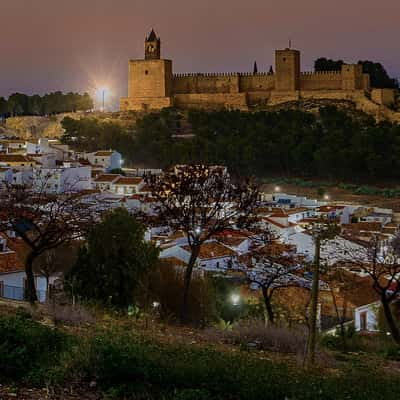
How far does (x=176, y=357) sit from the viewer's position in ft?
17.5

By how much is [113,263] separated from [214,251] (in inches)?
305

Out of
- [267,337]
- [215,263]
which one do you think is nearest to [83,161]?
[215,263]

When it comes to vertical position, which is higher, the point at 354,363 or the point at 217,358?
the point at 217,358

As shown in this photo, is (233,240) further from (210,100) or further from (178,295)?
(210,100)

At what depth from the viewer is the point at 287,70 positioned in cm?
5222

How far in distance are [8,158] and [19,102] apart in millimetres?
33491

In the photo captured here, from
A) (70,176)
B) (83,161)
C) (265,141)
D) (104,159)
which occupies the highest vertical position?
(265,141)

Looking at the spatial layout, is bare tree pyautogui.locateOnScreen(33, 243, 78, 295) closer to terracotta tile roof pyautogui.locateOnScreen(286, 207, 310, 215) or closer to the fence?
the fence

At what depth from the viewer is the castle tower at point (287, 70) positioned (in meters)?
51.7

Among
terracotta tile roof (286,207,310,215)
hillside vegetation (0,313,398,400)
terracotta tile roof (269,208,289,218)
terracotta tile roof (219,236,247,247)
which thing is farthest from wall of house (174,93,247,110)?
hillside vegetation (0,313,398,400)

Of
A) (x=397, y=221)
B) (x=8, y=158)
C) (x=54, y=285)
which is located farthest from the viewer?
(x=8, y=158)

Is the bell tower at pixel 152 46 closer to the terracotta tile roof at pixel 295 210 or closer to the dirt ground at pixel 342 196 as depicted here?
the dirt ground at pixel 342 196

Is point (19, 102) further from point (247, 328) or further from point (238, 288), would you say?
point (247, 328)

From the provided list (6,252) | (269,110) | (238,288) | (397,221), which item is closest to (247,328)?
(238,288)
